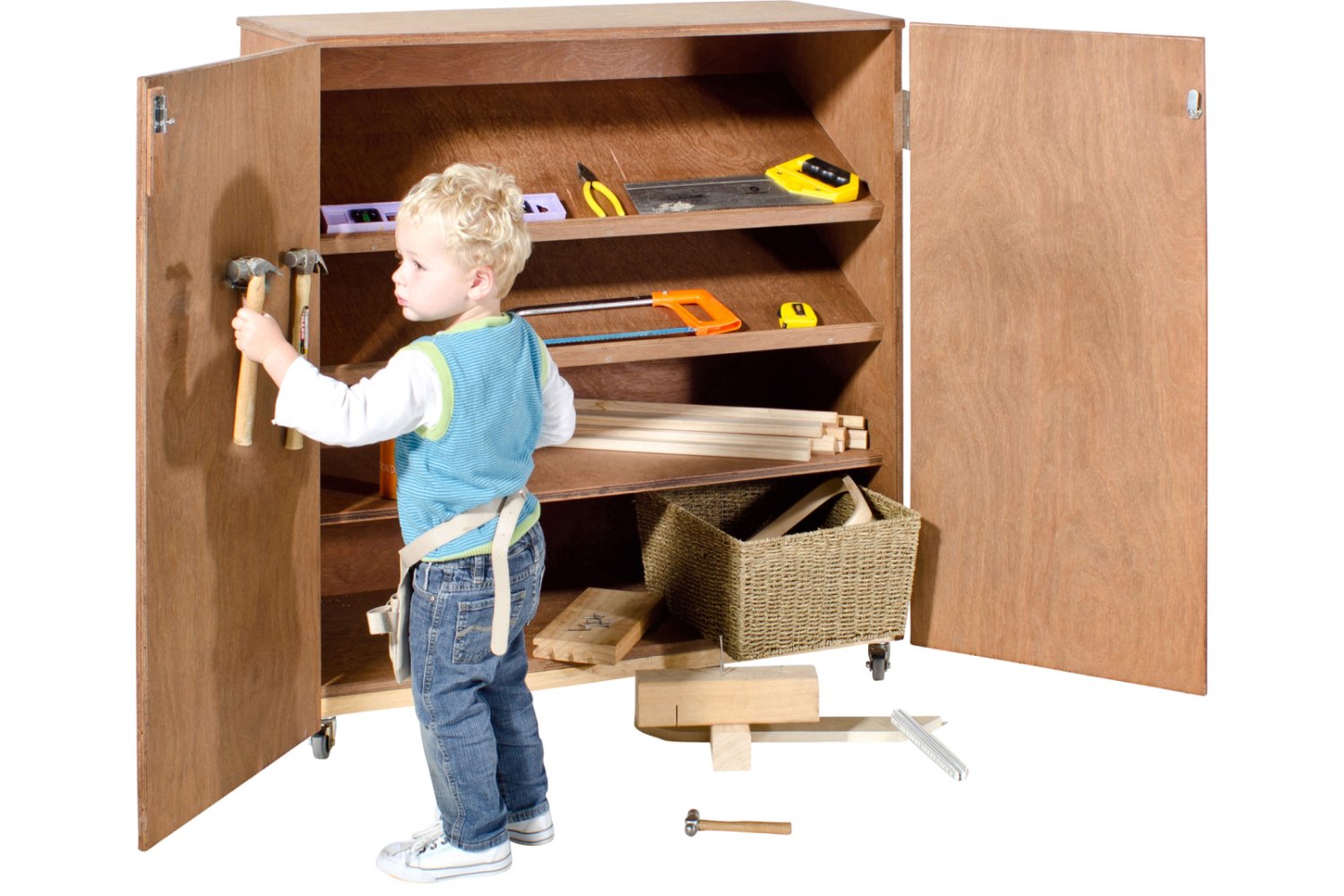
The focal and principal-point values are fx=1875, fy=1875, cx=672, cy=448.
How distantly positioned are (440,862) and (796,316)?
1.71m

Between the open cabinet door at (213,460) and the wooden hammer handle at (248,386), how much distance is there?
0.04m

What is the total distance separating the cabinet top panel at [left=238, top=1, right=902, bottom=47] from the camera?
432cm

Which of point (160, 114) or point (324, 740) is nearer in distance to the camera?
point (160, 114)

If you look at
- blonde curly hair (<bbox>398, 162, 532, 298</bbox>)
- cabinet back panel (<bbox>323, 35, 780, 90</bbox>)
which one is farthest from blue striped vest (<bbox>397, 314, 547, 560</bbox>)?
cabinet back panel (<bbox>323, 35, 780, 90</bbox>)

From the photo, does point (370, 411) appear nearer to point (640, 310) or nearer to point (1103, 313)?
point (640, 310)

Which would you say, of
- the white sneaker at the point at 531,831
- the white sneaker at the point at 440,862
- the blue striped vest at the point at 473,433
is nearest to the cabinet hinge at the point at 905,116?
the blue striped vest at the point at 473,433

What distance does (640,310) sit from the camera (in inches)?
192

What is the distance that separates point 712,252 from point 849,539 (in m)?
0.90

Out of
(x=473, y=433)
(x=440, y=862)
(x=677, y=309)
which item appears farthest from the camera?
(x=677, y=309)

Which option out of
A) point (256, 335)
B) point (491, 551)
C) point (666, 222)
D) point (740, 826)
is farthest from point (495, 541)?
point (666, 222)

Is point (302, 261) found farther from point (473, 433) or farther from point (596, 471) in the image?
point (596, 471)

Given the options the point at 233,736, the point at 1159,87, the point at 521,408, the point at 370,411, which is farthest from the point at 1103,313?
the point at 233,736

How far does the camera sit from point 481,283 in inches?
147

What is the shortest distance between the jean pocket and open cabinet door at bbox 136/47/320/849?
0.54 m
